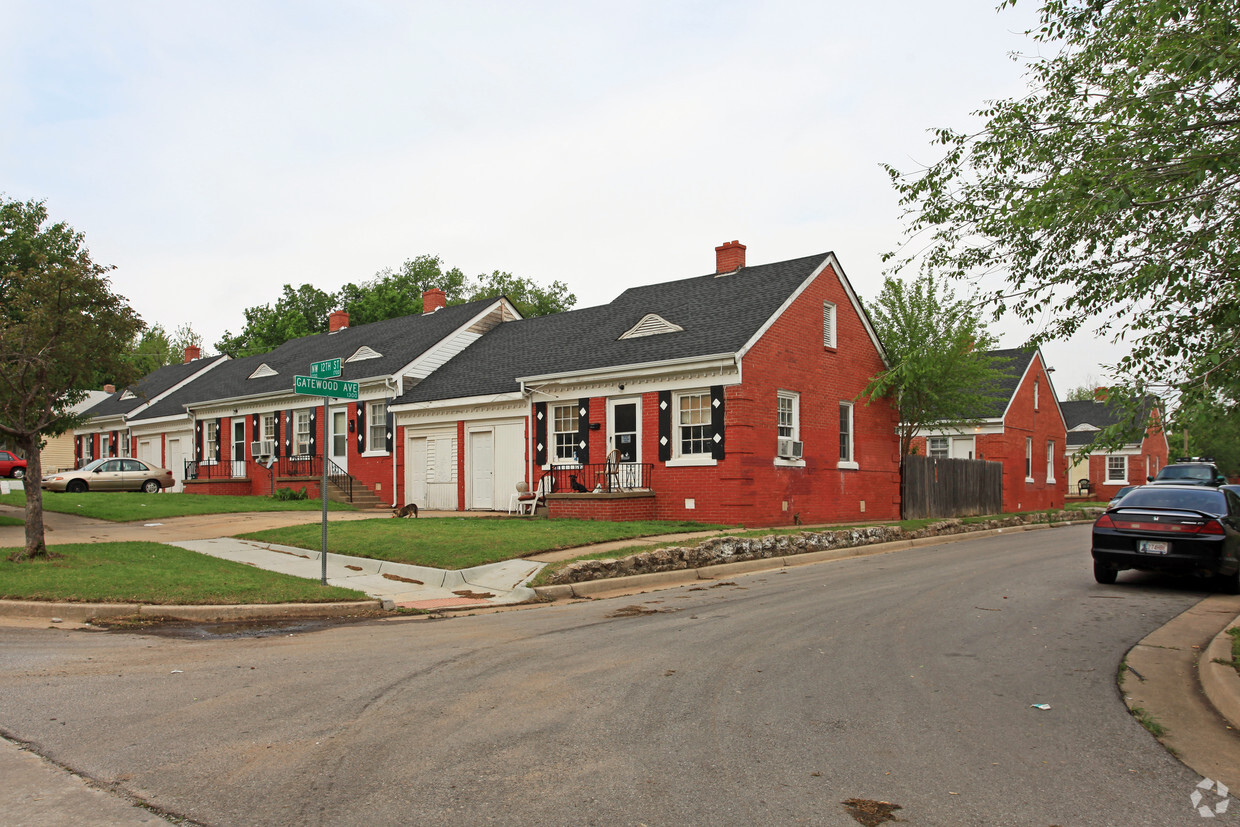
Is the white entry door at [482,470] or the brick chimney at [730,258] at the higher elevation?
the brick chimney at [730,258]

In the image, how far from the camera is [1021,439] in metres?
36.4

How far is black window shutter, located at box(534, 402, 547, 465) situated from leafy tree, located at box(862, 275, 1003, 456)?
9.20 meters

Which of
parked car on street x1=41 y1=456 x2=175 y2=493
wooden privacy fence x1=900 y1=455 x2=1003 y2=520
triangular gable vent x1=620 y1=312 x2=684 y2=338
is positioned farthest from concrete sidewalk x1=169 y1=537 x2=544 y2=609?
parked car on street x1=41 y1=456 x2=175 y2=493

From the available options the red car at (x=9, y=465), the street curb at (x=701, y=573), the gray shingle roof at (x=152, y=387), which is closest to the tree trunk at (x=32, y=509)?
the street curb at (x=701, y=573)

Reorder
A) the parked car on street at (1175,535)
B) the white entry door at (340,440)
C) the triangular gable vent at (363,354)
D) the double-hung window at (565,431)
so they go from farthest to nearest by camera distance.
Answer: the triangular gable vent at (363,354), the white entry door at (340,440), the double-hung window at (565,431), the parked car on street at (1175,535)

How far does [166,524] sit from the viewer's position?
67.3 ft

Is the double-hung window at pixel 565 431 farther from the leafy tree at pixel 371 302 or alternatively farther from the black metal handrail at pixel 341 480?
the leafy tree at pixel 371 302

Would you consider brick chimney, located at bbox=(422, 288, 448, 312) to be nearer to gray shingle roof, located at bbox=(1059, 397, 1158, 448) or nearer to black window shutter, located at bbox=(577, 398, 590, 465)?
black window shutter, located at bbox=(577, 398, 590, 465)

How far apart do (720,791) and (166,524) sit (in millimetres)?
19374

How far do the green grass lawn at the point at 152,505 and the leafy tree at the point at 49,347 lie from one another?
8.36 m

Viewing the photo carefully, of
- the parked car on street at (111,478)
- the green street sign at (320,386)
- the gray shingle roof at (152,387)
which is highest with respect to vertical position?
the gray shingle roof at (152,387)

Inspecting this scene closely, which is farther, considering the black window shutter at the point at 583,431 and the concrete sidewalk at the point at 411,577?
the black window shutter at the point at 583,431

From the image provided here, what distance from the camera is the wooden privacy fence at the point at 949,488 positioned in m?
26.8

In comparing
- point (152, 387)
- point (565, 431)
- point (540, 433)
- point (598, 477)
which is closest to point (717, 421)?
point (598, 477)
